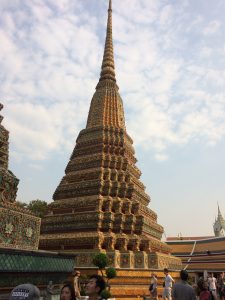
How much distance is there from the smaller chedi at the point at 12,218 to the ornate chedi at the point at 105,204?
11.9 m

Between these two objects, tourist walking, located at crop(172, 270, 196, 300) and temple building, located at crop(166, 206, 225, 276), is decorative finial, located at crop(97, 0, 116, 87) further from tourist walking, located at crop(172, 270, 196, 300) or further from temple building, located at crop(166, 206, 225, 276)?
tourist walking, located at crop(172, 270, 196, 300)

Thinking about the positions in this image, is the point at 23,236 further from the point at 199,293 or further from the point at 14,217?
the point at 199,293

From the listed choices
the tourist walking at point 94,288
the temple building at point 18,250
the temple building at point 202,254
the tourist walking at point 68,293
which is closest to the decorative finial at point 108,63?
the temple building at point 202,254

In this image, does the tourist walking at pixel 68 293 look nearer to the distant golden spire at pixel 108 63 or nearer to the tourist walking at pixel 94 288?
the tourist walking at pixel 94 288

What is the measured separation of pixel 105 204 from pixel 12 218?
15810 mm

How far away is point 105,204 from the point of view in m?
27.9

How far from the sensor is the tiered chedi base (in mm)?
25484

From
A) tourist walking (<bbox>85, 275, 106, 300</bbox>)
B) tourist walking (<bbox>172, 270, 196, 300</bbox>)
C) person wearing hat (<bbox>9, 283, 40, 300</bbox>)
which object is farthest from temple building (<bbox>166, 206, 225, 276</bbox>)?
person wearing hat (<bbox>9, 283, 40, 300</bbox>)

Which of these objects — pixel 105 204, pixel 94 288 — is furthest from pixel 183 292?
pixel 105 204

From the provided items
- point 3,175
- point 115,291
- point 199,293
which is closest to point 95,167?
point 115,291

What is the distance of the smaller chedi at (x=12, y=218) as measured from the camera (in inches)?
477

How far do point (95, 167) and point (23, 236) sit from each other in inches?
702

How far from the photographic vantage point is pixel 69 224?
2758cm

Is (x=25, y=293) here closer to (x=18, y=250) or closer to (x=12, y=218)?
(x=18, y=250)
